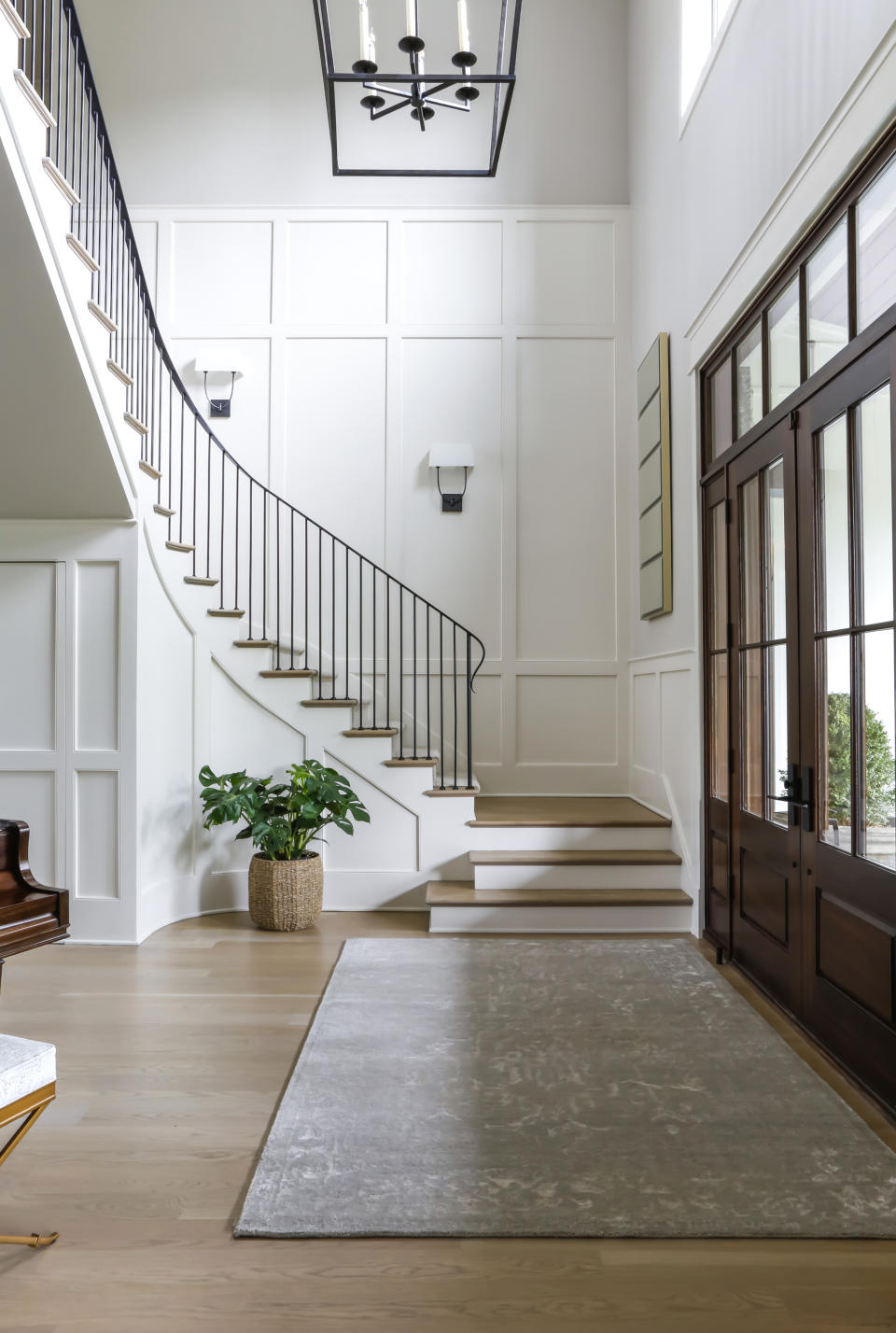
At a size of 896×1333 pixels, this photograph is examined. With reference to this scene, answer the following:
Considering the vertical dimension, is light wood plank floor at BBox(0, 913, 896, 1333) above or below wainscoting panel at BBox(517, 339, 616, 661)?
below

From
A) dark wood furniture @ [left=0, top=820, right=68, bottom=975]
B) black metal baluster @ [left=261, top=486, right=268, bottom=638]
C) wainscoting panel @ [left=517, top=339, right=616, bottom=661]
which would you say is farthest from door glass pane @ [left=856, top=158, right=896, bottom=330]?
black metal baluster @ [left=261, top=486, right=268, bottom=638]

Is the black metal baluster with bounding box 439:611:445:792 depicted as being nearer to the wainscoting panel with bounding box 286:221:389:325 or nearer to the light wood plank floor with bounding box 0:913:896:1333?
the wainscoting panel with bounding box 286:221:389:325

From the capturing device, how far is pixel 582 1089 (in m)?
2.79

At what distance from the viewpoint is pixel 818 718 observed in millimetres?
3195

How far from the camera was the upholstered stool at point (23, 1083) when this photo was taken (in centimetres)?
182

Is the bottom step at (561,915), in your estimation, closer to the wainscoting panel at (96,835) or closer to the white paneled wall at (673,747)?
the white paneled wall at (673,747)

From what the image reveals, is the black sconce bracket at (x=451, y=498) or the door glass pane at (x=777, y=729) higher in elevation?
the black sconce bracket at (x=451, y=498)

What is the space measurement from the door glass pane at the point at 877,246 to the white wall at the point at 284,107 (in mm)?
3912

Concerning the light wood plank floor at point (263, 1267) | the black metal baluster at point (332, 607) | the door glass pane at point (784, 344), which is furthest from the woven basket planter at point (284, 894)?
the door glass pane at point (784, 344)

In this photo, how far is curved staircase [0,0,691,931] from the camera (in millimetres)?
3764

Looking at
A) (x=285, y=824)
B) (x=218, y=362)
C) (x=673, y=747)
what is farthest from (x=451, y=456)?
(x=285, y=824)

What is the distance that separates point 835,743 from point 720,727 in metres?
1.33

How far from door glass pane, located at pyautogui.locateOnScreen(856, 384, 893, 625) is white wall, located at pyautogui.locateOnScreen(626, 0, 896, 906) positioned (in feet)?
2.63

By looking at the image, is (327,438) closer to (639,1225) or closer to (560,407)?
(560,407)
